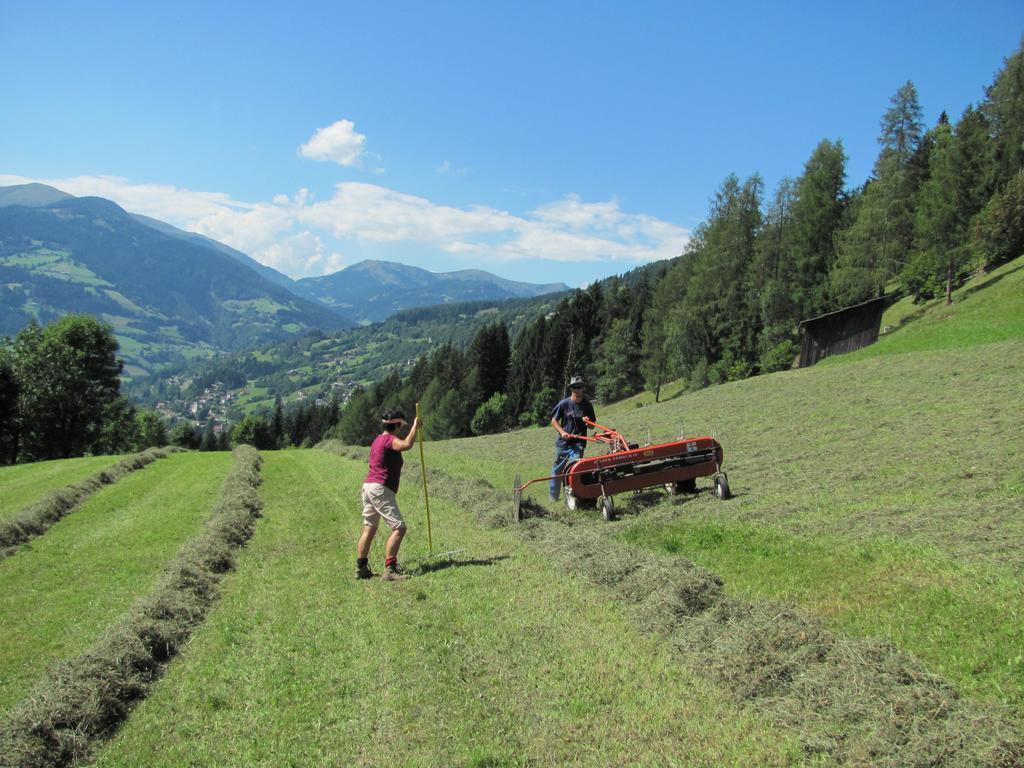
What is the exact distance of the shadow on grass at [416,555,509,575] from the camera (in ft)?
30.7

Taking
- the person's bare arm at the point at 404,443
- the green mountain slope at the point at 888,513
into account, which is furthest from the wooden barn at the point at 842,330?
the person's bare arm at the point at 404,443

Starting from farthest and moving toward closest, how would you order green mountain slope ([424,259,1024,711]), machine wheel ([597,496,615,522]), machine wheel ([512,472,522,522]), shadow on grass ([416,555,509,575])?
machine wheel ([512,472,522,522])
machine wheel ([597,496,615,522])
shadow on grass ([416,555,509,575])
green mountain slope ([424,259,1024,711])

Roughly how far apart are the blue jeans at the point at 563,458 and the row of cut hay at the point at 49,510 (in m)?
11.4

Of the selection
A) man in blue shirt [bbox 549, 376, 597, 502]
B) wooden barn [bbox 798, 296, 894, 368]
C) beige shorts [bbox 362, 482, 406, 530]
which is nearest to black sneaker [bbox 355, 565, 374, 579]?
beige shorts [bbox 362, 482, 406, 530]

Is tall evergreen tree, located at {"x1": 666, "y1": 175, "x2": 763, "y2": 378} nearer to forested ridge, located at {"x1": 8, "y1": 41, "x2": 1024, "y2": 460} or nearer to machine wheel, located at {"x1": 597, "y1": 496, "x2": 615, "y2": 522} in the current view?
forested ridge, located at {"x1": 8, "y1": 41, "x2": 1024, "y2": 460}

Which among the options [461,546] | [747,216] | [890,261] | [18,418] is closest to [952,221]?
[890,261]

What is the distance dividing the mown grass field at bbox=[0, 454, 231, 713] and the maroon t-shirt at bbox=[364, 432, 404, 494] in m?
3.74

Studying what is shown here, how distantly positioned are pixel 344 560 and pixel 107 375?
55.6 meters

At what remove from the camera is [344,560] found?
33.5 feet

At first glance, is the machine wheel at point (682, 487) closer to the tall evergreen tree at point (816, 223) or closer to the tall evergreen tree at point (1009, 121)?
the tall evergreen tree at point (1009, 121)

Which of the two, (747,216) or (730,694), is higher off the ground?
(747,216)

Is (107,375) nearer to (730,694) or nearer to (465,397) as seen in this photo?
(465,397)

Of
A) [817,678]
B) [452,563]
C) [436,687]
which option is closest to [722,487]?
[452,563]

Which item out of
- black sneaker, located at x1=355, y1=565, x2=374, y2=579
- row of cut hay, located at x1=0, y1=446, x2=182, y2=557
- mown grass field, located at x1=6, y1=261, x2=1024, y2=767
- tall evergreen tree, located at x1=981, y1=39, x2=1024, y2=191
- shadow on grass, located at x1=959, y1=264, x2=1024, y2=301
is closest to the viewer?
mown grass field, located at x1=6, y1=261, x2=1024, y2=767
